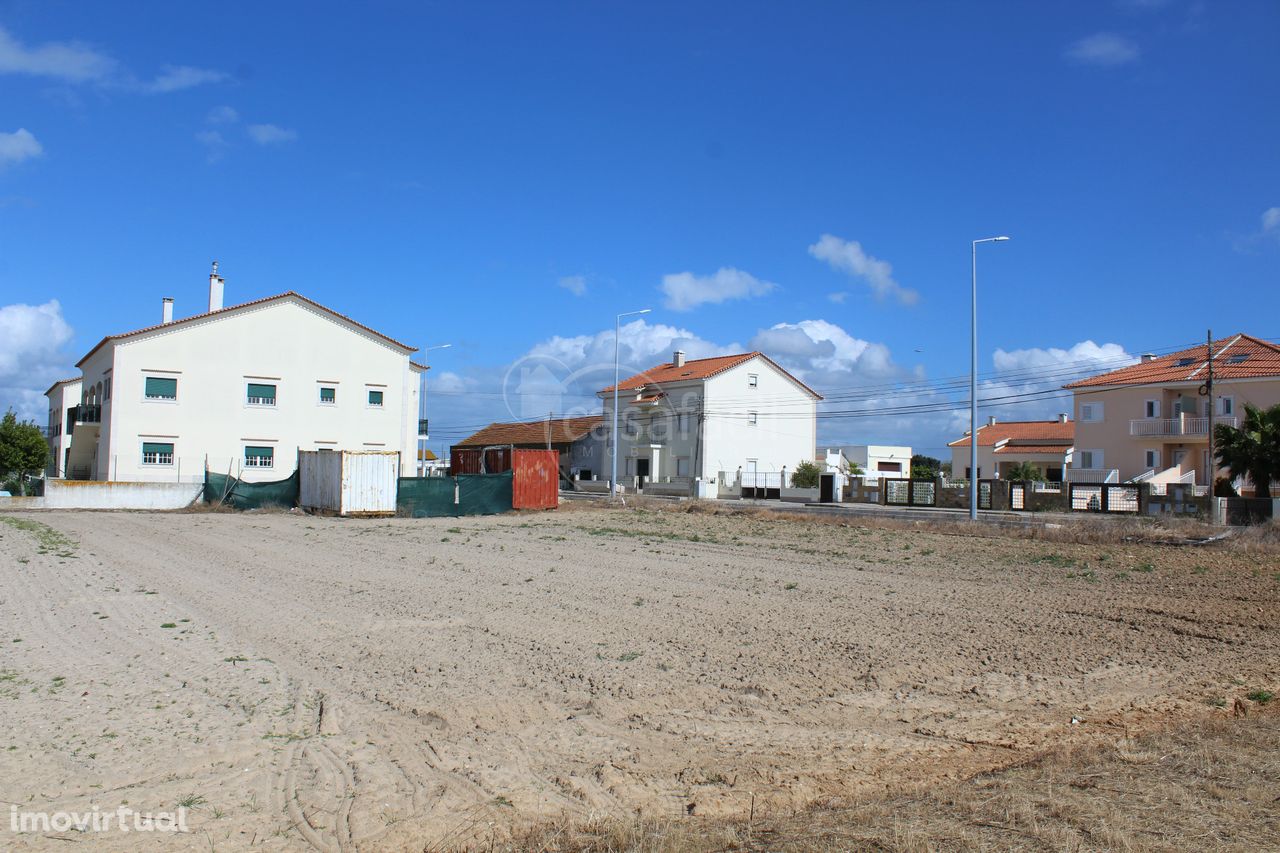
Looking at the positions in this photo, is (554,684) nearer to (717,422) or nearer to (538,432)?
(717,422)

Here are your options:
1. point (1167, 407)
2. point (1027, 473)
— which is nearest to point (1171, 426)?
point (1167, 407)

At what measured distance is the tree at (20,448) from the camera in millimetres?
57219

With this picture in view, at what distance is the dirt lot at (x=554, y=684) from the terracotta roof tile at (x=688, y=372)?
48.5 m

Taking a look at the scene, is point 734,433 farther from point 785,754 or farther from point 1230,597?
point 785,754

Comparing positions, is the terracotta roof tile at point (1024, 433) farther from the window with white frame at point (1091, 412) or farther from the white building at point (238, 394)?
the white building at point (238, 394)

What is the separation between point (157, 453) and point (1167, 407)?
51.8 metres

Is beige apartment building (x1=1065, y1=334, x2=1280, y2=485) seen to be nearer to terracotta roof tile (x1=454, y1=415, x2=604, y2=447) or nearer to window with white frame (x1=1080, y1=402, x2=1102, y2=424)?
window with white frame (x1=1080, y1=402, x2=1102, y2=424)

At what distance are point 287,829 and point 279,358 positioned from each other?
148ft

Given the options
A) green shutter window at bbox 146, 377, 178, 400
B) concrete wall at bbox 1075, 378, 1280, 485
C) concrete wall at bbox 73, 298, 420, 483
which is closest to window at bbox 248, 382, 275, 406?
concrete wall at bbox 73, 298, 420, 483

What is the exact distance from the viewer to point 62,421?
2227 inches

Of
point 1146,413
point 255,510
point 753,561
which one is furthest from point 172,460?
point 1146,413

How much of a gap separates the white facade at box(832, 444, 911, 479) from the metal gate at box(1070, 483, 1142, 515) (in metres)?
44.0

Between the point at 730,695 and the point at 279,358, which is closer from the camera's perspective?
the point at 730,695

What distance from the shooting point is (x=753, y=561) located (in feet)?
60.5
